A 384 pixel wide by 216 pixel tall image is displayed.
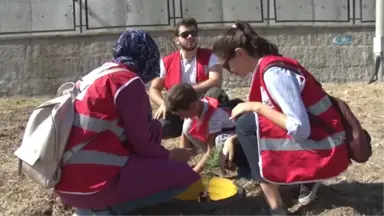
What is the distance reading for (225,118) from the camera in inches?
201

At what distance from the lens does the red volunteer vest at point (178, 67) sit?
19.9 ft

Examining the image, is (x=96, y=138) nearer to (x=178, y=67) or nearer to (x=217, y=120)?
(x=217, y=120)

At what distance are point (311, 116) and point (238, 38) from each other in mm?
581

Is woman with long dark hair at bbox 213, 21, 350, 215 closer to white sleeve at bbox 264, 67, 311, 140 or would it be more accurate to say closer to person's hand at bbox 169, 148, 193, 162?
white sleeve at bbox 264, 67, 311, 140

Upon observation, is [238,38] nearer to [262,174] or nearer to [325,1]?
[262,174]

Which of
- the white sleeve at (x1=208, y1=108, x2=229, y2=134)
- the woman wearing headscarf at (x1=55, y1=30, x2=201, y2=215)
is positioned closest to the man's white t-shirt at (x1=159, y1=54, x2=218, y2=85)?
the white sleeve at (x1=208, y1=108, x2=229, y2=134)

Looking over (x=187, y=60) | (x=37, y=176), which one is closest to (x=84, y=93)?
(x=37, y=176)

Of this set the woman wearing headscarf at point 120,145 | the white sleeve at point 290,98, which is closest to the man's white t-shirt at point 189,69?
the woman wearing headscarf at point 120,145

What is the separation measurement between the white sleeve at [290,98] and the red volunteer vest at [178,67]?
2032 mm

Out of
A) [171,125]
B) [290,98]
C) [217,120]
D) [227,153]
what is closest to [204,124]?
[217,120]

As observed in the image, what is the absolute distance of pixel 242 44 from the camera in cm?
425

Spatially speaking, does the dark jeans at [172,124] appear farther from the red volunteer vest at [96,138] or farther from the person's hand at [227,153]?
the red volunteer vest at [96,138]

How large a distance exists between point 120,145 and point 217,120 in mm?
1055

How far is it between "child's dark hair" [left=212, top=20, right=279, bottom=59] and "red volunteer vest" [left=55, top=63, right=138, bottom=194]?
0.52 m
